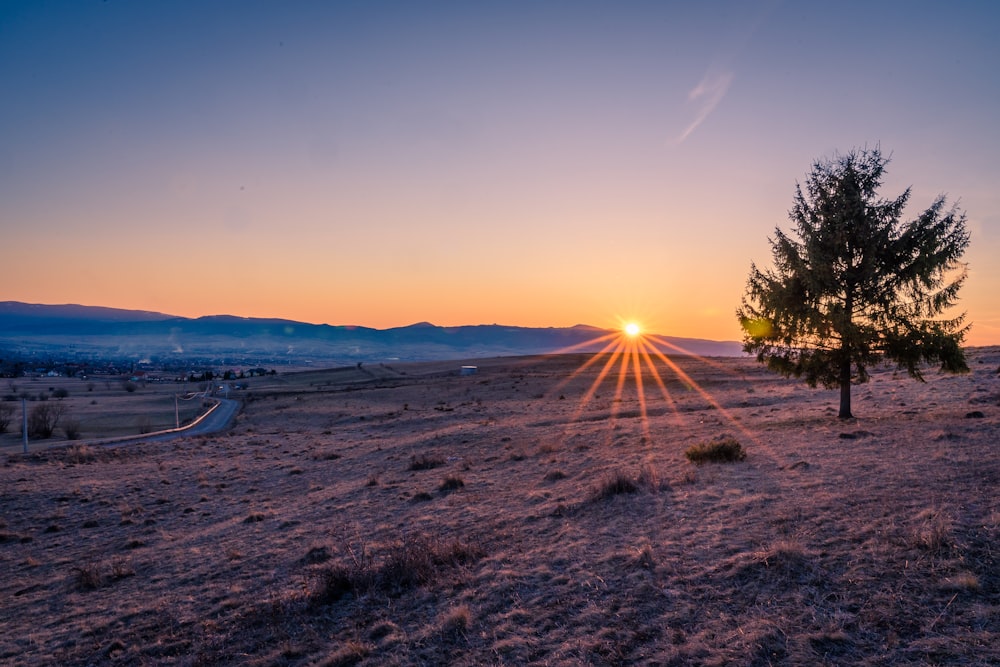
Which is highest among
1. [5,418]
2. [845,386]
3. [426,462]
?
[845,386]

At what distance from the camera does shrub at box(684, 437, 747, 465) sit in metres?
16.5

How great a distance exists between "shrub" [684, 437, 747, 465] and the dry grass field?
0.59 meters

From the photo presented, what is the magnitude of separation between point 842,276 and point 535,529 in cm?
1666

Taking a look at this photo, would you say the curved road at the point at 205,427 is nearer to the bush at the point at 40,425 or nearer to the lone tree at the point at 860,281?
the bush at the point at 40,425

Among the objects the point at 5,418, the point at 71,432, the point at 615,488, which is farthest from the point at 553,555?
the point at 5,418

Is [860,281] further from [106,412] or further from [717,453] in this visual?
[106,412]

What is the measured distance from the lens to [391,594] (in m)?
9.44

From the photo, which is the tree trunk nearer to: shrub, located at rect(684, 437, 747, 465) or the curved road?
shrub, located at rect(684, 437, 747, 465)

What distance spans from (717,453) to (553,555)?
28.9 feet

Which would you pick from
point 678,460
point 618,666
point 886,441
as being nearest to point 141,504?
point 678,460

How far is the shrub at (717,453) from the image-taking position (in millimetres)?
16531

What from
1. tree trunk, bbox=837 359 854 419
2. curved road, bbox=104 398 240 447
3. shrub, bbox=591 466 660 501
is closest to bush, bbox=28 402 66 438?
curved road, bbox=104 398 240 447

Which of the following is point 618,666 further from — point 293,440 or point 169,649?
point 293,440

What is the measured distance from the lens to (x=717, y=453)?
55.2ft
